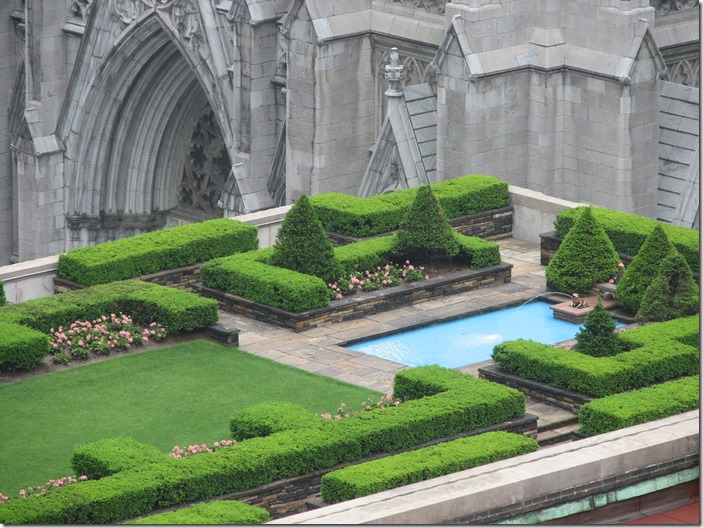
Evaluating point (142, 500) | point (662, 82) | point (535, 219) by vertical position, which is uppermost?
point (662, 82)

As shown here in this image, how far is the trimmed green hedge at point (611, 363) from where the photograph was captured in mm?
29281

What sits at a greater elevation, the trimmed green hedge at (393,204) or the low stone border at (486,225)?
the trimmed green hedge at (393,204)

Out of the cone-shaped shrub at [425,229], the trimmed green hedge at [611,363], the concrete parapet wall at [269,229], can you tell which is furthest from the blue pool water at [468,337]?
the concrete parapet wall at [269,229]

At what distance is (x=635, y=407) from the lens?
2761cm

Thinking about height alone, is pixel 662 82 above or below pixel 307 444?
above

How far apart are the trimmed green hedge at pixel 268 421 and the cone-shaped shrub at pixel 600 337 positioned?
469 cm

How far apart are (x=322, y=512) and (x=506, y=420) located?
537cm

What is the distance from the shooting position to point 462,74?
1620 inches

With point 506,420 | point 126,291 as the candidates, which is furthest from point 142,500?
point 126,291

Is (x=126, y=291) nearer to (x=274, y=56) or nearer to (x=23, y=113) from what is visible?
(x=274, y=56)

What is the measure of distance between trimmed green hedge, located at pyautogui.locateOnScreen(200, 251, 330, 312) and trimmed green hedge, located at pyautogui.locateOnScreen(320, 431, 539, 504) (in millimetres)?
7265

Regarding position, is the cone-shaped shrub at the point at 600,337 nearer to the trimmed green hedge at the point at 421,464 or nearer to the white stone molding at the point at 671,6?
the trimmed green hedge at the point at 421,464

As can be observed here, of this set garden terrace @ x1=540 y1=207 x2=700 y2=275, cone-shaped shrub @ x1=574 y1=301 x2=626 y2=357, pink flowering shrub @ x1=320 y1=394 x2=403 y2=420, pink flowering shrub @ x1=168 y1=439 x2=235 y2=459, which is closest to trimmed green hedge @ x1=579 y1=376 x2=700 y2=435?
cone-shaped shrub @ x1=574 y1=301 x2=626 y2=357

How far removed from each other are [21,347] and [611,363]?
8953 mm
